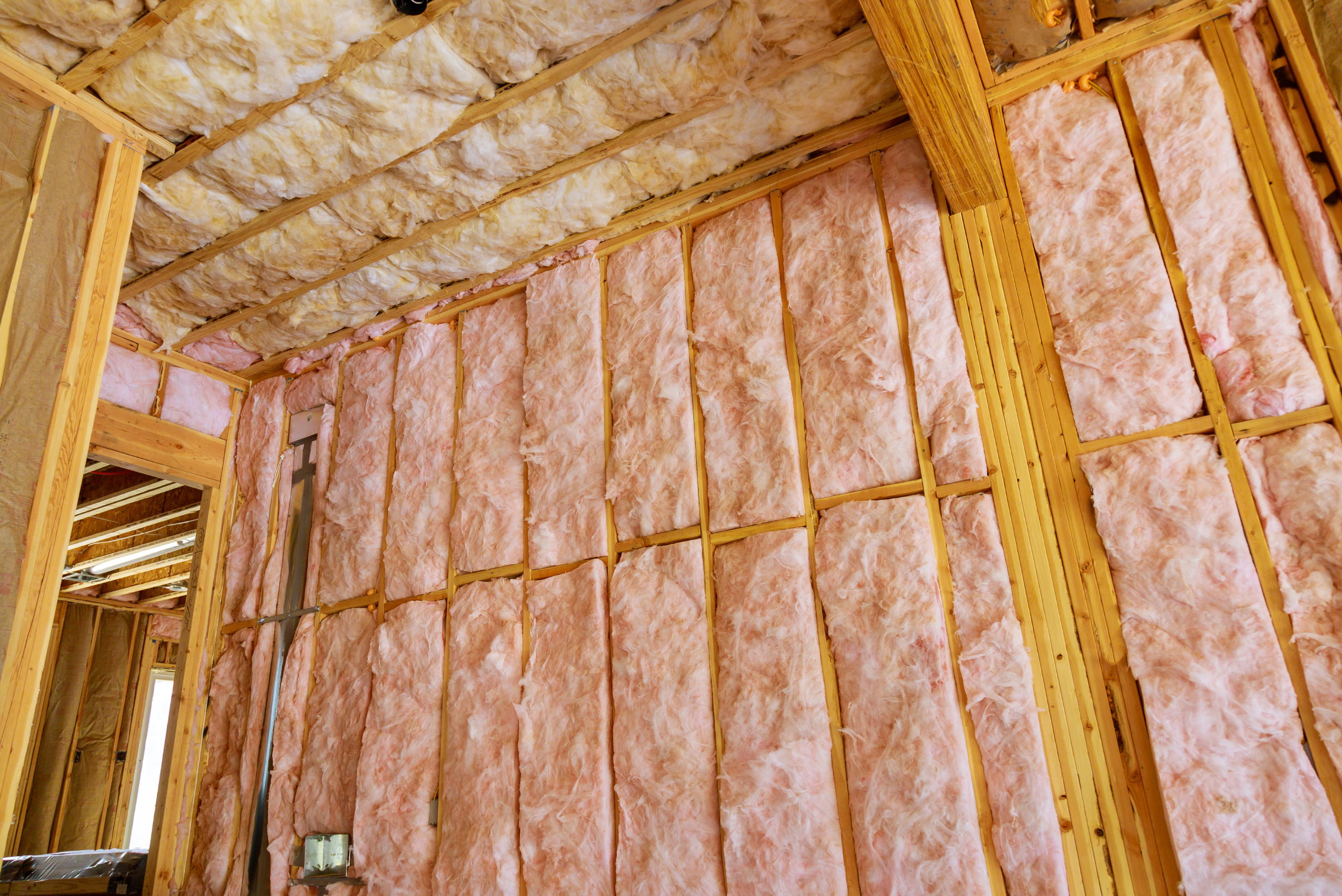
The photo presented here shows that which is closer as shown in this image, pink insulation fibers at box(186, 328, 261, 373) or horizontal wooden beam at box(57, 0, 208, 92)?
horizontal wooden beam at box(57, 0, 208, 92)

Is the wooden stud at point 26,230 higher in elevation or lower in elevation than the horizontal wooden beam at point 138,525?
lower

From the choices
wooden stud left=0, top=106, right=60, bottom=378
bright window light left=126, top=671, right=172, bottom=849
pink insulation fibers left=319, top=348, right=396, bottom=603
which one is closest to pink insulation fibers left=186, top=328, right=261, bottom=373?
pink insulation fibers left=319, top=348, right=396, bottom=603

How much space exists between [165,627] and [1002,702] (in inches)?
373

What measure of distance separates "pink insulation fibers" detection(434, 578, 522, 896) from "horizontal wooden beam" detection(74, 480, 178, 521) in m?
3.99

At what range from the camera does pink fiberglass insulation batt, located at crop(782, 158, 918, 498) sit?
10.2 feet

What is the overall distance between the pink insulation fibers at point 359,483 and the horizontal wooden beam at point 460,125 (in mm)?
1039

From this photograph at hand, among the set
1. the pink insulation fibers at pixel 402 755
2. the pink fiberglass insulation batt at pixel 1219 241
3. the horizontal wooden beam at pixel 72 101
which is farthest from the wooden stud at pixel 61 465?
the pink fiberglass insulation batt at pixel 1219 241

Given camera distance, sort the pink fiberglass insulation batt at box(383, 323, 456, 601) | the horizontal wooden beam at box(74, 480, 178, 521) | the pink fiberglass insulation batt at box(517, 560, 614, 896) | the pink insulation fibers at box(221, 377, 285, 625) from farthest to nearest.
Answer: the horizontal wooden beam at box(74, 480, 178, 521), the pink insulation fibers at box(221, 377, 285, 625), the pink fiberglass insulation batt at box(383, 323, 456, 601), the pink fiberglass insulation batt at box(517, 560, 614, 896)

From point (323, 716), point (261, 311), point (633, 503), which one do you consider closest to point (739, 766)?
point (633, 503)

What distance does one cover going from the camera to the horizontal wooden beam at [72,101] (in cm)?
293

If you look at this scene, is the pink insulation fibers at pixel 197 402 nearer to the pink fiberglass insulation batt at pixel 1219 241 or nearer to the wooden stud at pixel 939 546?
the wooden stud at pixel 939 546

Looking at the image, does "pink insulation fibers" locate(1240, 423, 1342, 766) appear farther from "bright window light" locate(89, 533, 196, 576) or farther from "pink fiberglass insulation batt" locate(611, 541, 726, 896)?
"bright window light" locate(89, 533, 196, 576)

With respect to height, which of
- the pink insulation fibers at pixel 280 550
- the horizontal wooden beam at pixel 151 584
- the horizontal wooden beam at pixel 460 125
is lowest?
the pink insulation fibers at pixel 280 550

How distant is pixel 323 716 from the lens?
4289 mm
